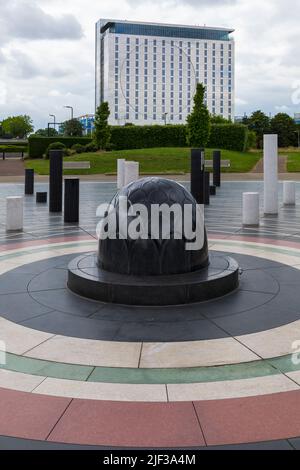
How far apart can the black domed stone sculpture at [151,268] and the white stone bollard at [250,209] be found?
289 inches

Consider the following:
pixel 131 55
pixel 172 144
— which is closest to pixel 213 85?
pixel 131 55

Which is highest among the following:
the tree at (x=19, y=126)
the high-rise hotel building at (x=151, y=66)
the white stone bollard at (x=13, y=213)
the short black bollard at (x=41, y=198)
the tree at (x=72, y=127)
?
the high-rise hotel building at (x=151, y=66)

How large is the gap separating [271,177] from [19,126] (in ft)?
403

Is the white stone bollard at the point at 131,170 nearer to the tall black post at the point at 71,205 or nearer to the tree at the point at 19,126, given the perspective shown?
the tall black post at the point at 71,205

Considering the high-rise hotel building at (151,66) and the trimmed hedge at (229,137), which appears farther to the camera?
the high-rise hotel building at (151,66)

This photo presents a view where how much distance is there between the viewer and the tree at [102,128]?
57.0m

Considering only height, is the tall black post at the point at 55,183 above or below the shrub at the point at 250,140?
below

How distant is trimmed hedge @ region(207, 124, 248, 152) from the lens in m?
64.9

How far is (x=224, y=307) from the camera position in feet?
21.8

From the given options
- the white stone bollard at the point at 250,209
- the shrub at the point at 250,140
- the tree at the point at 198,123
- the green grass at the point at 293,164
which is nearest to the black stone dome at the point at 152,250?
the white stone bollard at the point at 250,209

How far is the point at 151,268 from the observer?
7086mm

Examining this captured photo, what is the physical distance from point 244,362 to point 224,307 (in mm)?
1739

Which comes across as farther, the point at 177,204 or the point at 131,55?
the point at 131,55
